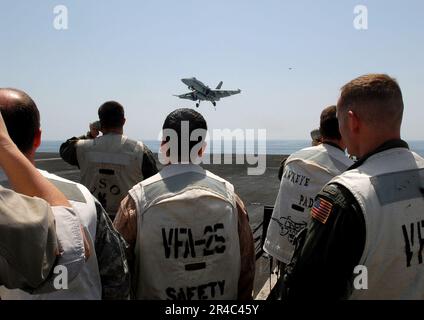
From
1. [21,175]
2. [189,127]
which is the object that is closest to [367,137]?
[189,127]

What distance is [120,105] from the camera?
464cm

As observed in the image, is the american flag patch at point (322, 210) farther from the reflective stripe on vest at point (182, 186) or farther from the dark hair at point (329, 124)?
the dark hair at point (329, 124)

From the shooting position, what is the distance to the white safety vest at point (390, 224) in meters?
1.82

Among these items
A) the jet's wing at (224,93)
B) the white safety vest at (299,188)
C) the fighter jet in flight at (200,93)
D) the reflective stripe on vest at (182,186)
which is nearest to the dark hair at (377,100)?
the reflective stripe on vest at (182,186)

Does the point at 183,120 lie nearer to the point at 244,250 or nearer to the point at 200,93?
the point at 244,250

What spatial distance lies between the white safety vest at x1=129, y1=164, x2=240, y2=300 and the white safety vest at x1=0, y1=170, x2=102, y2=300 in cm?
48

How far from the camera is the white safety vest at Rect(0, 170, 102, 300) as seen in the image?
185cm

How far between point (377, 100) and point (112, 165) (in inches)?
136

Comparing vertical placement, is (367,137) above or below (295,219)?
above

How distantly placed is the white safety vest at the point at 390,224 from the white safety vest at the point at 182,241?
2.86ft

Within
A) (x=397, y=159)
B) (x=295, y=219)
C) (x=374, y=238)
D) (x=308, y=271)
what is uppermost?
(x=397, y=159)

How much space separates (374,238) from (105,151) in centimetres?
363

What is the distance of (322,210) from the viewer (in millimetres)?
1874
